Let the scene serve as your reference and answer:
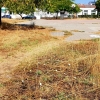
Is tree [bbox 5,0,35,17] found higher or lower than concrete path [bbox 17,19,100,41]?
higher

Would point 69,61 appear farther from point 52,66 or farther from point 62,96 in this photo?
point 62,96

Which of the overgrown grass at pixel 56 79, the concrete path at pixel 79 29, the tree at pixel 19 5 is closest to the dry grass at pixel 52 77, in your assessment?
the overgrown grass at pixel 56 79

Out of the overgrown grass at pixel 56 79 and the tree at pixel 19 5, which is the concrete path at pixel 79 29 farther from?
the overgrown grass at pixel 56 79

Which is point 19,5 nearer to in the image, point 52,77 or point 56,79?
point 52,77

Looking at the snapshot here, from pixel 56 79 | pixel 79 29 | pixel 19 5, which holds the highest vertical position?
pixel 19 5

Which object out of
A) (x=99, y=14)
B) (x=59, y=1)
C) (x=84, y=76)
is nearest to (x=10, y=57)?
(x=84, y=76)

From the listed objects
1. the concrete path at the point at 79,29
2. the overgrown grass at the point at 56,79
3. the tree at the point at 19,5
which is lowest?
the overgrown grass at the point at 56,79

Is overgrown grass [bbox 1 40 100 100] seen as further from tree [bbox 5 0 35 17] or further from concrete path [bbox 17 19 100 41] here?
tree [bbox 5 0 35 17]

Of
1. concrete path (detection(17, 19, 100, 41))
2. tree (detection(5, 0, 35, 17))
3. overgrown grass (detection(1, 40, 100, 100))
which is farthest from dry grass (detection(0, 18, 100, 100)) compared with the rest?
tree (detection(5, 0, 35, 17))

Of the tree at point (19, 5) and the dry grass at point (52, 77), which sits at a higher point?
the tree at point (19, 5)

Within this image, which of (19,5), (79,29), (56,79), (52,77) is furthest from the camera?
(79,29)

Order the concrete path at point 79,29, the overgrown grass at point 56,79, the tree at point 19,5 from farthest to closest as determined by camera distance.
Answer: the tree at point 19,5
the concrete path at point 79,29
the overgrown grass at point 56,79

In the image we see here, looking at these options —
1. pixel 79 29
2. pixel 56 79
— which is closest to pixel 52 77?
pixel 56 79

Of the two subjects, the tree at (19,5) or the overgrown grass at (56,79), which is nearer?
the overgrown grass at (56,79)
